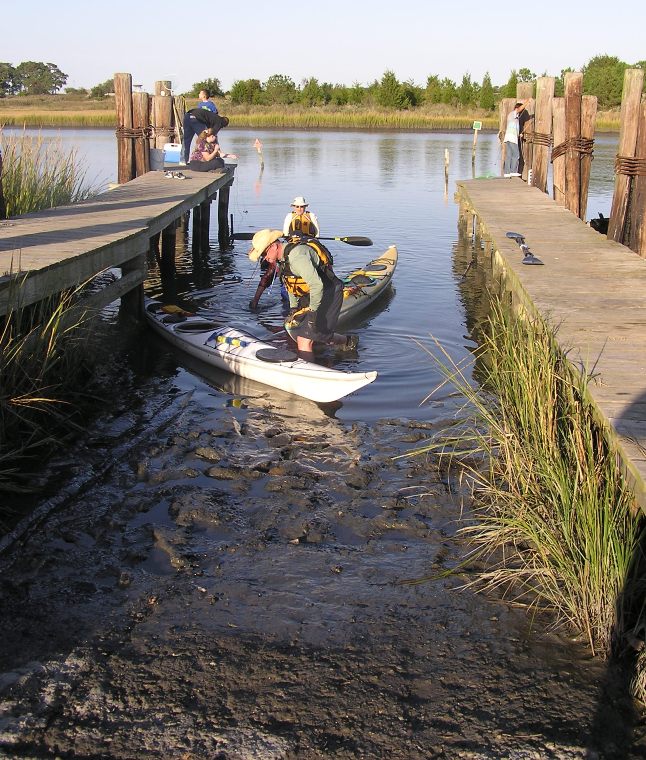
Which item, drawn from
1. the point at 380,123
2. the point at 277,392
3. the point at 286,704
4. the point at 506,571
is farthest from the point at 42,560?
the point at 380,123

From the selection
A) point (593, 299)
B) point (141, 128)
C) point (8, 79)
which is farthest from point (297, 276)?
point (8, 79)

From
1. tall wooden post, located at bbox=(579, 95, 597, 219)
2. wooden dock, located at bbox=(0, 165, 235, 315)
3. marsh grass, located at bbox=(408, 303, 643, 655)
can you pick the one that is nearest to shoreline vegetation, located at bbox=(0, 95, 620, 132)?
tall wooden post, located at bbox=(579, 95, 597, 219)

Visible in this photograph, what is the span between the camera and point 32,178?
13172 millimetres

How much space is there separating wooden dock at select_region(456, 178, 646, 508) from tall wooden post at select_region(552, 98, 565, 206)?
79cm

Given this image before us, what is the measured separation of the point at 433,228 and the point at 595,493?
57.5 feet

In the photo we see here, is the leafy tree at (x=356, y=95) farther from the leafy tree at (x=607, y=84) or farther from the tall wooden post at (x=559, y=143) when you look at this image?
the tall wooden post at (x=559, y=143)

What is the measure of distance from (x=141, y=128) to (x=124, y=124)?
0.43 meters

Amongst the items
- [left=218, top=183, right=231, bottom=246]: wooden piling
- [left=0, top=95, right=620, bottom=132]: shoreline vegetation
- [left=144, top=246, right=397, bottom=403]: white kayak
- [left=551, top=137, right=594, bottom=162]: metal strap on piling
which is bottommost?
[left=144, top=246, right=397, bottom=403]: white kayak

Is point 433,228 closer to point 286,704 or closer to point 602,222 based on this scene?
point 602,222

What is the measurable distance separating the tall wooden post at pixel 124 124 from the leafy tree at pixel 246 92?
58.1 meters

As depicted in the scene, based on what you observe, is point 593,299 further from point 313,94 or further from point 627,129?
point 313,94

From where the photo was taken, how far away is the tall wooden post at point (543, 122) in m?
16.4

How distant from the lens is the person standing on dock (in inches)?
766

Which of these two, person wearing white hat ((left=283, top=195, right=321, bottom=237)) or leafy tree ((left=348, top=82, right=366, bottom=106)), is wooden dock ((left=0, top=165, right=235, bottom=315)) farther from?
leafy tree ((left=348, top=82, right=366, bottom=106))
